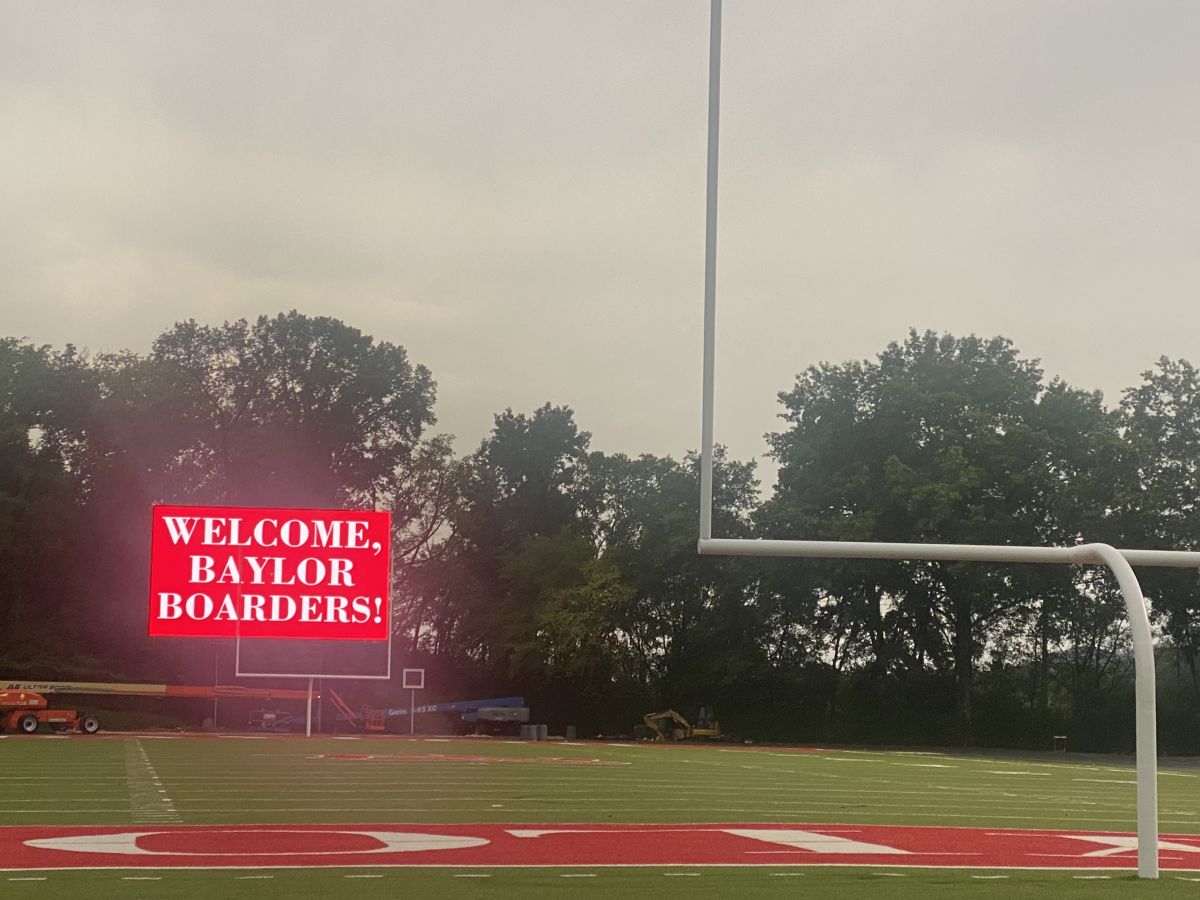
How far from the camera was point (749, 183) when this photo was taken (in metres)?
9.91

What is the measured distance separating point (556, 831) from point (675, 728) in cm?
3293

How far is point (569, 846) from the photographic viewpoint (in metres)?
9.23

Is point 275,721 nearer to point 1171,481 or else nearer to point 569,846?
point 1171,481

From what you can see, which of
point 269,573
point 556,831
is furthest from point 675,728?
point 556,831

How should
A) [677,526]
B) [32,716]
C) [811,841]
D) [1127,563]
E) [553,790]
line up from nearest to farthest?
[1127,563] < [811,841] < [553,790] < [32,716] < [677,526]

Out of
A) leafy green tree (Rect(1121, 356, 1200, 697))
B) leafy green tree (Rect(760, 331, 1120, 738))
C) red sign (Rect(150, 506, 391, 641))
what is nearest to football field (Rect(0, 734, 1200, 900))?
red sign (Rect(150, 506, 391, 641))

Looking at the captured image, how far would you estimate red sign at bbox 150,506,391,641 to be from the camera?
31422mm

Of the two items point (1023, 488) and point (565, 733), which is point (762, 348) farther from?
point (565, 733)

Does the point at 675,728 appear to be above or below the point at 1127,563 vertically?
below

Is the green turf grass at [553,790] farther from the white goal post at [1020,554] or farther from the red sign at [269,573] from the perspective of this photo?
the red sign at [269,573]

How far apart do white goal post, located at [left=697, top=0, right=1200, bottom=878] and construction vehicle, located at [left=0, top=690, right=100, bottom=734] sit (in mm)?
29081

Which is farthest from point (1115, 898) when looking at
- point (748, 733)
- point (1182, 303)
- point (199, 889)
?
point (748, 733)

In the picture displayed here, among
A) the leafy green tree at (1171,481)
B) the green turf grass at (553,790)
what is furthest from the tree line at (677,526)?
the green turf grass at (553,790)

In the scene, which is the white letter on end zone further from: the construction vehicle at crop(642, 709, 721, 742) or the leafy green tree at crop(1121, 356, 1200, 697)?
the construction vehicle at crop(642, 709, 721, 742)
